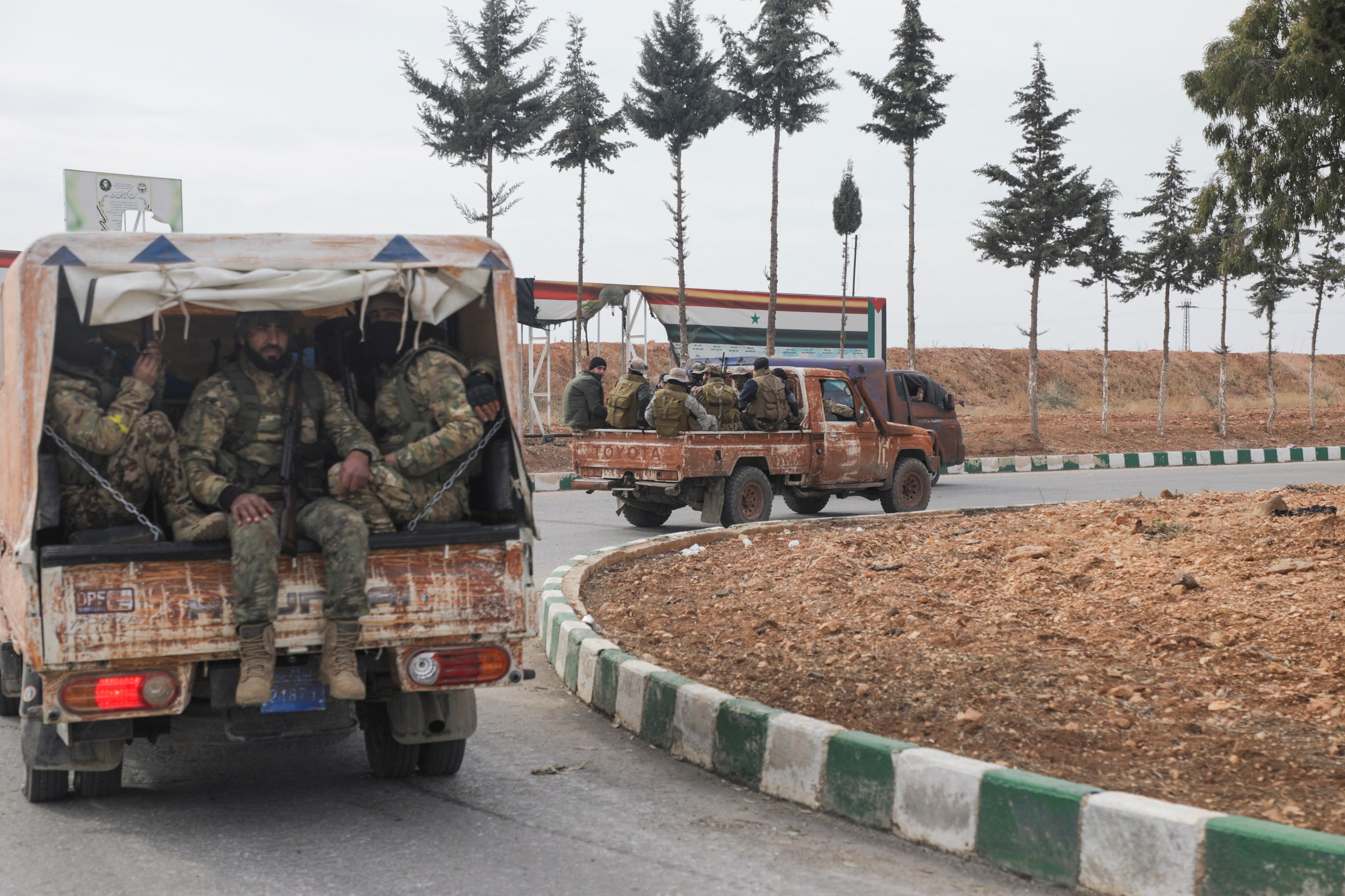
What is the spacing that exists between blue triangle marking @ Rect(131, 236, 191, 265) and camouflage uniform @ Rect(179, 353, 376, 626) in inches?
21.8

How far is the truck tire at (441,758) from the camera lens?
5.19m

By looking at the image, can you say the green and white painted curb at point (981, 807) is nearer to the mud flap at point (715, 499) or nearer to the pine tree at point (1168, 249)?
the mud flap at point (715, 499)

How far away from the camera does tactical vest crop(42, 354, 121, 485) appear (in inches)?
181

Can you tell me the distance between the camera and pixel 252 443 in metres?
4.97

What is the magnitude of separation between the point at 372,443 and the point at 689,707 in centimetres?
177

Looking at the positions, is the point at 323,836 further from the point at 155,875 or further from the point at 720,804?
the point at 720,804

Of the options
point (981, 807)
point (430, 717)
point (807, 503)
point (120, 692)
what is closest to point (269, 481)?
point (120, 692)

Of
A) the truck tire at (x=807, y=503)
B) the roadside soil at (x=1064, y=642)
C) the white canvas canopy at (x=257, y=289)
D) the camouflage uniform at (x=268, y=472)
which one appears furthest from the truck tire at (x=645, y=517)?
the white canvas canopy at (x=257, y=289)

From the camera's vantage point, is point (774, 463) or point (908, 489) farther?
point (908, 489)

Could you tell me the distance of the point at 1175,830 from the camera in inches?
142

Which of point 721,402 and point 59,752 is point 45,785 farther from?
point 721,402

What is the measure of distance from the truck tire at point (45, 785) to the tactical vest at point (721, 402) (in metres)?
9.82

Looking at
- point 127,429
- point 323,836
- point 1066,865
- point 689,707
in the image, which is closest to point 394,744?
point 323,836

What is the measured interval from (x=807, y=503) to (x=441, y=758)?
11229 millimetres
